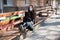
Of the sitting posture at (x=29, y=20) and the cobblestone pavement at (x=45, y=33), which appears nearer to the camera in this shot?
the cobblestone pavement at (x=45, y=33)

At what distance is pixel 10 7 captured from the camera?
16.1m

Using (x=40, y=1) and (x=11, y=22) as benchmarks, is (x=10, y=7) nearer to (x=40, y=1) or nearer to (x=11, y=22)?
(x=11, y=22)

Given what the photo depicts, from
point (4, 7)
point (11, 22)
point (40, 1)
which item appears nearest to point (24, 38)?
point (11, 22)

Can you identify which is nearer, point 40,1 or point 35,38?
point 35,38

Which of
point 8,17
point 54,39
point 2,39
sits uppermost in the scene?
point 8,17

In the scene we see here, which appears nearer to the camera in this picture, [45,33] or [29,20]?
[29,20]

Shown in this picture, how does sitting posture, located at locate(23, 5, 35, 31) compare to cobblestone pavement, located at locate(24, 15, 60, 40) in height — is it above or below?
above

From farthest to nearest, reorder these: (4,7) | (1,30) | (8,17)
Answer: (4,7) < (8,17) < (1,30)

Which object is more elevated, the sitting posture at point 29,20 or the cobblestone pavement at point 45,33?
the sitting posture at point 29,20

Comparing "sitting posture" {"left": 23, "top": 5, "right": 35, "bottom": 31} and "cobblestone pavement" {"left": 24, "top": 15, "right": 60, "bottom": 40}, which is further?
"sitting posture" {"left": 23, "top": 5, "right": 35, "bottom": 31}

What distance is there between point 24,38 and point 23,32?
1.17 ft

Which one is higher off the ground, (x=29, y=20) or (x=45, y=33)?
(x=29, y=20)

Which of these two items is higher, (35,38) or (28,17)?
(28,17)

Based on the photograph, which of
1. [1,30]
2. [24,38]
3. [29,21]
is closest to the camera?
[1,30]
